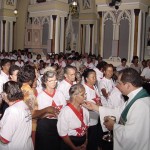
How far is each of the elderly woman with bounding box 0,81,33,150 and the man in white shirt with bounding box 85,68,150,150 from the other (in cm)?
106

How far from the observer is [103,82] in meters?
6.27

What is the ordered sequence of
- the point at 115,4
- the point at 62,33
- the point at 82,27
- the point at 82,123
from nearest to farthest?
the point at 82,123, the point at 115,4, the point at 62,33, the point at 82,27

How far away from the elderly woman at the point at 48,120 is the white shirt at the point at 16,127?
32.1 inches

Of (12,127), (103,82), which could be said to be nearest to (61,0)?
(103,82)

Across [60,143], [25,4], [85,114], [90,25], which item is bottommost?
[60,143]

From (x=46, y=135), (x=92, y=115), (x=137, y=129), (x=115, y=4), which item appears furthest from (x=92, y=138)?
(x=115, y=4)

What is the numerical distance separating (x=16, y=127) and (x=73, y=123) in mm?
951

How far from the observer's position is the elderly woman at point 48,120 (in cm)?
413

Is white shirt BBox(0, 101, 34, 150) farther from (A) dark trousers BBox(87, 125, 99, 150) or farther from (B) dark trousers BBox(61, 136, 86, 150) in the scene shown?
(A) dark trousers BBox(87, 125, 99, 150)

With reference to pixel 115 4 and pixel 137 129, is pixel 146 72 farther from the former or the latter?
pixel 137 129

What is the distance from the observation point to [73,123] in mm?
3830

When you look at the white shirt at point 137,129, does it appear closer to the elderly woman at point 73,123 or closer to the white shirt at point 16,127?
the elderly woman at point 73,123

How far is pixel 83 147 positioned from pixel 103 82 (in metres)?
2.50

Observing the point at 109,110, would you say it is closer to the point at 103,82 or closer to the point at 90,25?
the point at 103,82
